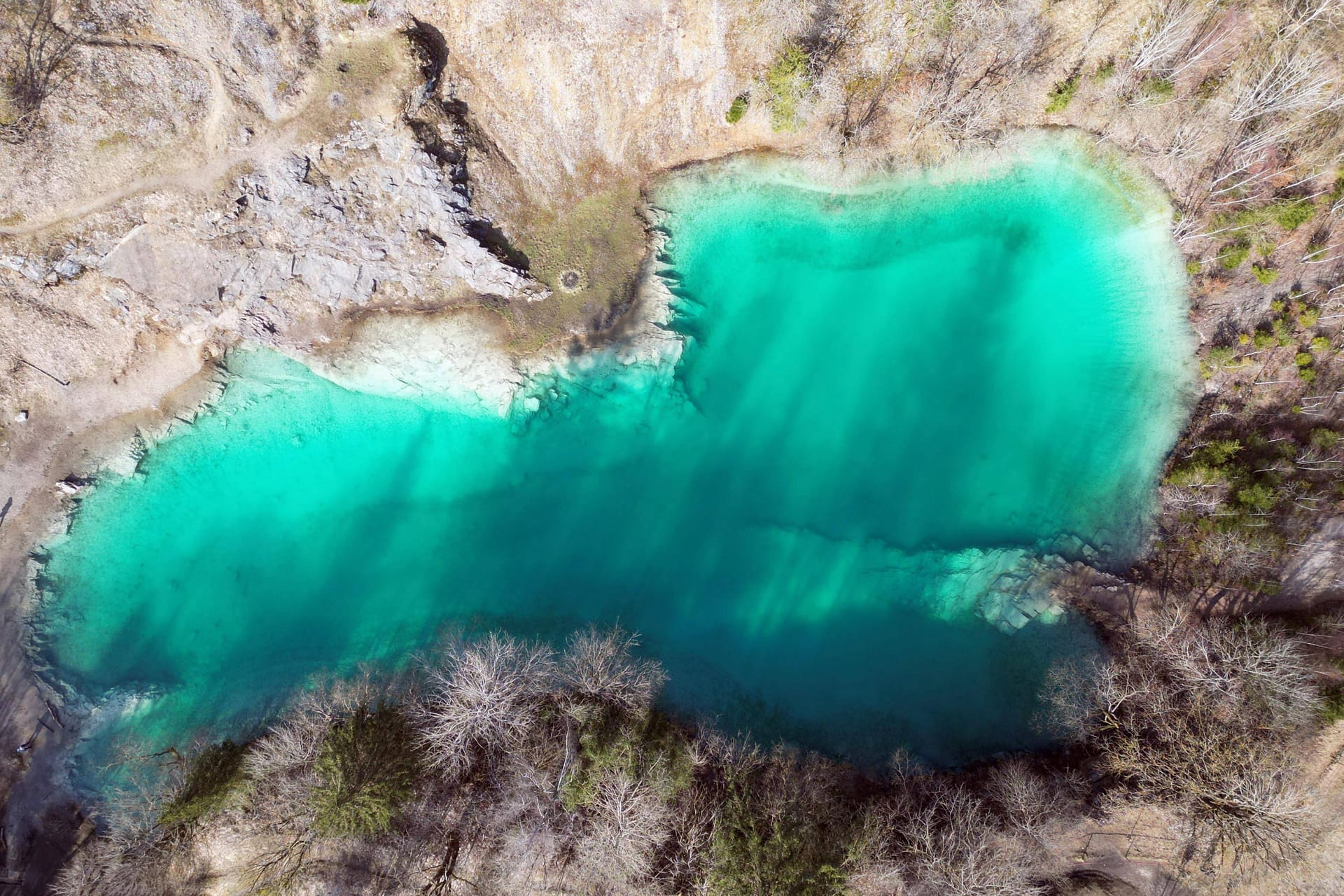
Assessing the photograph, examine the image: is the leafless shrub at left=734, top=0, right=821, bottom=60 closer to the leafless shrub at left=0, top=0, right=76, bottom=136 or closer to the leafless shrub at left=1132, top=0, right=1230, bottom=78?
the leafless shrub at left=1132, top=0, right=1230, bottom=78

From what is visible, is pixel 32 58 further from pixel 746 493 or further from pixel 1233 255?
pixel 1233 255

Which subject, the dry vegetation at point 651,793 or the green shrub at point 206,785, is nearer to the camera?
the green shrub at point 206,785

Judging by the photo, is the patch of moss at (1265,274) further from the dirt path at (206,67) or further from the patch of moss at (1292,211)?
the dirt path at (206,67)

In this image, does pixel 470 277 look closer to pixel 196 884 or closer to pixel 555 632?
pixel 555 632

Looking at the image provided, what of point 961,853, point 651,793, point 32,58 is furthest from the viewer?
point 961,853

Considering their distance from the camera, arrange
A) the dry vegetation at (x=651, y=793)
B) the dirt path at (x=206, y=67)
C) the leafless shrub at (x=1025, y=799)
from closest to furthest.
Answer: the dirt path at (x=206, y=67) < the dry vegetation at (x=651, y=793) < the leafless shrub at (x=1025, y=799)

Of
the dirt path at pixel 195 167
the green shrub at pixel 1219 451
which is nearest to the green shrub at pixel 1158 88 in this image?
the green shrub at pixel 1219 451

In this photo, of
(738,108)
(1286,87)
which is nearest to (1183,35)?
(1286,87)

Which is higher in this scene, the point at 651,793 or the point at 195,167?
the point at 195,167
